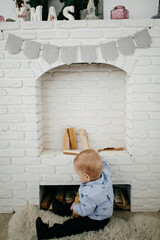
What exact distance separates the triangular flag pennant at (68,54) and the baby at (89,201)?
0.88 meters

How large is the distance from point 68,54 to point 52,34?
0.78ft

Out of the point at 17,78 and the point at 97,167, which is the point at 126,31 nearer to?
the point at 17,78

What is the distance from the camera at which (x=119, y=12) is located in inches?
66.4

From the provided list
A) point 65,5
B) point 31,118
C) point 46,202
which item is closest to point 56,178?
point 46,202

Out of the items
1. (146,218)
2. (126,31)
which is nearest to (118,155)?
(146,218)

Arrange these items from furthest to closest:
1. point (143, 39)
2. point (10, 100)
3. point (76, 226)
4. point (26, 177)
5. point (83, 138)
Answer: point (83, 138) < point (26, 177) < point (10, 100) < point (143, 39) < point (76, 226)

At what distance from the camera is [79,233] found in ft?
5.05

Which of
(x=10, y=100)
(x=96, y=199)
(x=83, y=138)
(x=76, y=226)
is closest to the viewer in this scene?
(x=96, y=199)

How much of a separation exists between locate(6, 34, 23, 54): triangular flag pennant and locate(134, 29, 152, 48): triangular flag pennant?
1.10 meters

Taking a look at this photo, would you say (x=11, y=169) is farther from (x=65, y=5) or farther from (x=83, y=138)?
(x=65, y=5)

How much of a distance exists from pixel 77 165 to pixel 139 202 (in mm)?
933

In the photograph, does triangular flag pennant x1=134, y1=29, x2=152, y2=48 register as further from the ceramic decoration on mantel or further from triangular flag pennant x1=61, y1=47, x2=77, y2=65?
triangular flag pennant x1=61, y1=47, x2=77, y2=65

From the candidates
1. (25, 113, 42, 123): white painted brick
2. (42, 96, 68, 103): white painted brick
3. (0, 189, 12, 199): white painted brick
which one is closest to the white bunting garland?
(42, 96, 68, 103): white painted brick

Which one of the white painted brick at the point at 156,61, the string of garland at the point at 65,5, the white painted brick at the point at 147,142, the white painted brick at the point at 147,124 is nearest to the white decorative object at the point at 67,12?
the string of garland at the point at 65,5
